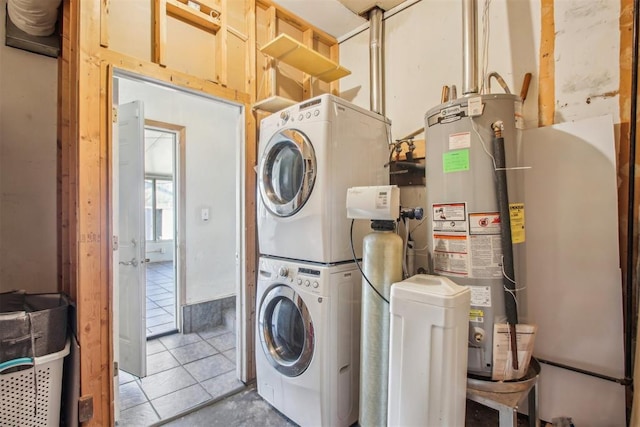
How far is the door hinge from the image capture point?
1532mm

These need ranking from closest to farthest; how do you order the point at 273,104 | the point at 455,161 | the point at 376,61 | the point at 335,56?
1. the point at 455,161
2. the point at 273,104
3. the point at 376,61
4. the point at 335,56

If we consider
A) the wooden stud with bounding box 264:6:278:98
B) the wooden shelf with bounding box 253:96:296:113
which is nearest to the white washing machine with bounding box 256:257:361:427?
the wooden shelf with bounding box 253:96:296:113

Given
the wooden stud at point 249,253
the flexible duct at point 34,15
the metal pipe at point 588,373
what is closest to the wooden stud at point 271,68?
the wooden stud at point 249,253

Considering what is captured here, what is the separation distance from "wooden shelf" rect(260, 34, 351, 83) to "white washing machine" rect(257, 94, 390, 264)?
2.00 feet

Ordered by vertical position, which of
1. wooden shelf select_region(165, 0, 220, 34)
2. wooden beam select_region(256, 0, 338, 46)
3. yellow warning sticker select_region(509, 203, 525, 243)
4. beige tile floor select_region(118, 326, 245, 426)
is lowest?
beige tile floor select_region(118, 326, 245, 426)

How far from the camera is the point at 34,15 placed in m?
1.65

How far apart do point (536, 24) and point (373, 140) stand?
114cm

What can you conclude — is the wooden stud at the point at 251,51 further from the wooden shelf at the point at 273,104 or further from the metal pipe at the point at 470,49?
the metal pipe at the point at 470,49

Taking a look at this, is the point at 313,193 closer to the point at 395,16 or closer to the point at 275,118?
the point at 275,118

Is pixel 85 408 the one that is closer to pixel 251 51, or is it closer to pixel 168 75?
pixel 168 75

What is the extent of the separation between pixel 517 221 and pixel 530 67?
1058mm

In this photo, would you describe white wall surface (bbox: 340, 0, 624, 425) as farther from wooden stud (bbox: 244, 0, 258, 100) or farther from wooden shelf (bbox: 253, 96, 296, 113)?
wooden stud (bbox: 244, 0, 258, 100)

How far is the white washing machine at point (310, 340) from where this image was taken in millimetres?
1628

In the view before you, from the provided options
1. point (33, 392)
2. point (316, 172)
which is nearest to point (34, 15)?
point (316, 172)
